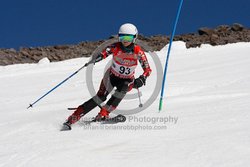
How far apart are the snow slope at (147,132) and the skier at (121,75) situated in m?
0.33

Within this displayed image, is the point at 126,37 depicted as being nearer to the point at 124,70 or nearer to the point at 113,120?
the point at 124,70

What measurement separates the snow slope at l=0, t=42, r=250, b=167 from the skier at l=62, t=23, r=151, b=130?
331 millimetres

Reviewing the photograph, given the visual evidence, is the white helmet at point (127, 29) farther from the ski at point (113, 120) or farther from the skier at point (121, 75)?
the ski at point (113, 120)

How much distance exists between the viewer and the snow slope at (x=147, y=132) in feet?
11.7

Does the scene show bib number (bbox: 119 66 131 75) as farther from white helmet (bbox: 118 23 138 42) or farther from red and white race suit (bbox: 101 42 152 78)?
white helmet (bbox: 118 23 138 42)

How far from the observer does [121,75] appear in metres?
5.89

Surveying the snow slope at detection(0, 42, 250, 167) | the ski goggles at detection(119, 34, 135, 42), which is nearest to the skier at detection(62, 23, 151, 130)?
the ski goggles at detection(119, 34, 135, 42)

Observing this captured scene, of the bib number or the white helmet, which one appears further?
the bib number

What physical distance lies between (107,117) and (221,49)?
1125cm

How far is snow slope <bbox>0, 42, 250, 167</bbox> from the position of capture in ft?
11.7

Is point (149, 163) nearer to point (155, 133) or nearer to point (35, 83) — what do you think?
point (155, 133)

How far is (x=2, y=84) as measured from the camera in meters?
11.8

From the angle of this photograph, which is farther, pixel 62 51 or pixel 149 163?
pixel 62 51

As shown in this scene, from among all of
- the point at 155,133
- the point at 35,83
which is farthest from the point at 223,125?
the point at 35,83
